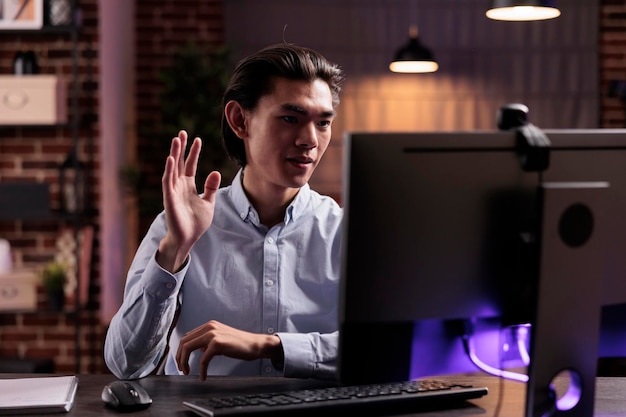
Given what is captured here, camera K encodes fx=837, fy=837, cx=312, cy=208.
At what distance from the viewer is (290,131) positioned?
1.78 metres

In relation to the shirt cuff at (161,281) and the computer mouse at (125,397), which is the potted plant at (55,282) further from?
the computer mouse at (125,397)

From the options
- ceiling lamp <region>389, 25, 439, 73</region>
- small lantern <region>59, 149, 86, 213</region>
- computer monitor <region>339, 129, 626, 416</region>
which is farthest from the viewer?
ceiling lamp <region>389, 25, 439, 73</region>

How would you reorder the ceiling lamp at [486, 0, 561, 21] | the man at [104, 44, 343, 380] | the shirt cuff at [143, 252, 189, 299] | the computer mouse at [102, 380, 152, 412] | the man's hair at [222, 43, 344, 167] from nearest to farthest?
the computer mouse at [102, 380, 152, 412] < the shirt cuff at [143, 252, 189, 299] < the man at [104, 44, 343, 380] < the man's hair at [222, 43, 344, 167] < the ceiling lamp at [486, 0, 561, 21]

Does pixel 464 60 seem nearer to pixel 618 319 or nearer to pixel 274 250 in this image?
pixel 274 250

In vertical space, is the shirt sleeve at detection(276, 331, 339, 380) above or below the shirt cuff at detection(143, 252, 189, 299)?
below

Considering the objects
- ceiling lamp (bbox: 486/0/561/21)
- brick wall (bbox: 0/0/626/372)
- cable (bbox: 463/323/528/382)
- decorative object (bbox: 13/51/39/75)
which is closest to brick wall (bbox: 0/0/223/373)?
brick wall (bbox: 0/0/626/372)

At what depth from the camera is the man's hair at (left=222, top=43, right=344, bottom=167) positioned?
184 centimetres

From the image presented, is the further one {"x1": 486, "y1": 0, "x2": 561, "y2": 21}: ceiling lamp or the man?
{"x1": 486, "y1": 0, "x2": 561, "y2": 21}: ceiling lamp

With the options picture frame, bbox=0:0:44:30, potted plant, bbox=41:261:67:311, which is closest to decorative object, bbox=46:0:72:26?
picture frame, bbox=0:0:44:30

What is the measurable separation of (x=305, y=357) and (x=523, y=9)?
2.42m

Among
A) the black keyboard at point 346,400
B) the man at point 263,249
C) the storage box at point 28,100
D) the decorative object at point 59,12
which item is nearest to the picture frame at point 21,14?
the decorative object at point 59,12

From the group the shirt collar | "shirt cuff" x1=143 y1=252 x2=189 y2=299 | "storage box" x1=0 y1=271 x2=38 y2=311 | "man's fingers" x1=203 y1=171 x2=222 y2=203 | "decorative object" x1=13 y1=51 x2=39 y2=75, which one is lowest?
"storage box" x1=0 y1=271 x2=38 y2=311

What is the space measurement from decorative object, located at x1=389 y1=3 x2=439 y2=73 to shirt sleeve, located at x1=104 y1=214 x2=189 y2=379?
3398mm

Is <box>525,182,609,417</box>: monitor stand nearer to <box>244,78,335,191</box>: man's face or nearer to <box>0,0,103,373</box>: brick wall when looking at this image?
<box>244,78,335,191</box>: man's face
